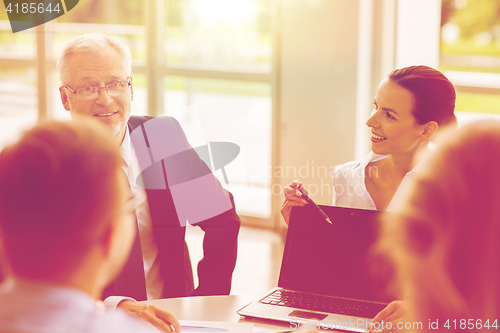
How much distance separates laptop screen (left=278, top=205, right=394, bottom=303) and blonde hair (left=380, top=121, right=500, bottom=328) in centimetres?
73

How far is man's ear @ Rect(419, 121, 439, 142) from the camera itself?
1967 mm

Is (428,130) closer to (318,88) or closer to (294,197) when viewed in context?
(294,197)

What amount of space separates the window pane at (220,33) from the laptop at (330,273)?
3322 millimetres

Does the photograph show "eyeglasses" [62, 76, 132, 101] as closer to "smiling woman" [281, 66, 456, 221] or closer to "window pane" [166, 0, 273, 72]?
"smiling woman" [281, 66, 456, 221]

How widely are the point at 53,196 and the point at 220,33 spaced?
14.6 ft

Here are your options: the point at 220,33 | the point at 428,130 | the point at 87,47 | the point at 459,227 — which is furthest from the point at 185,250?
the point at 220,33

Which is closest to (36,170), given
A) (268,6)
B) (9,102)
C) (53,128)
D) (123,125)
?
(53,128)

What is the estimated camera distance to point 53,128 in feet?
2.47

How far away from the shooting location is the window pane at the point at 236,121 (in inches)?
193

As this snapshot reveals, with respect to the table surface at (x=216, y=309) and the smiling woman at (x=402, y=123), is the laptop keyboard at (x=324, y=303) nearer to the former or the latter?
the table surface at (x=216, y=309)

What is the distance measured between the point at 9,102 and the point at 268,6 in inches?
153

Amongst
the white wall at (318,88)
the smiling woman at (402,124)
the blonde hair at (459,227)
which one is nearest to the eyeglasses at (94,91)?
the smiling woman at (402,124)

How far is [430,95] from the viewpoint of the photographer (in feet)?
6.41

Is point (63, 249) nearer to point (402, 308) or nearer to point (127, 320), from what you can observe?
point (127, 320)
